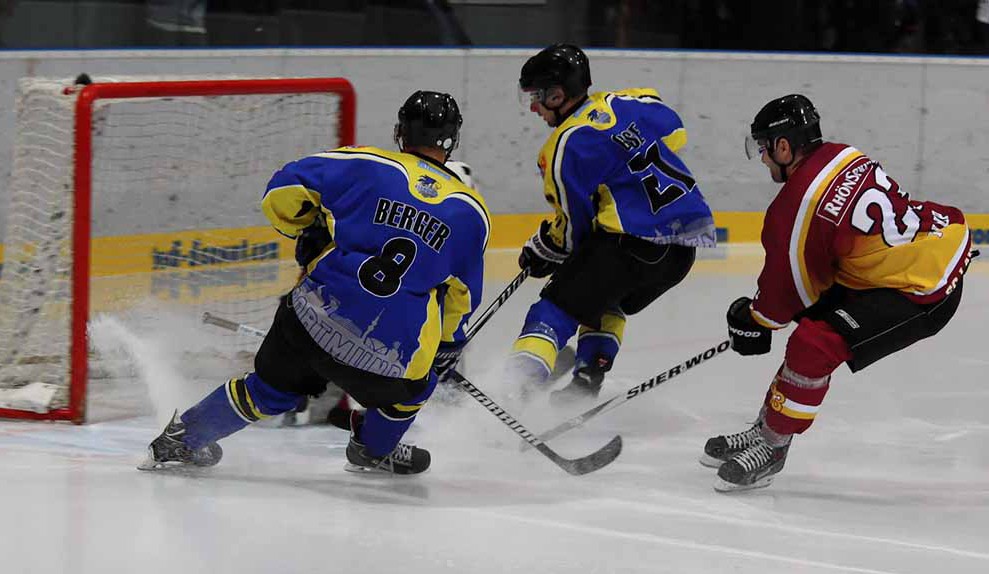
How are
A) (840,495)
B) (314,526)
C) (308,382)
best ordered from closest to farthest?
1. (314,526)
2. (308,382)
3. (840,495)

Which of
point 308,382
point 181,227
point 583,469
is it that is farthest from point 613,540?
point 181,227

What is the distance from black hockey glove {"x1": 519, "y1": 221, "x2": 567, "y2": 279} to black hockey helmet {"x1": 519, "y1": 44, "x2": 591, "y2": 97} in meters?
0.41

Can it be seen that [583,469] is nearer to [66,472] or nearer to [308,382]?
[308,382]

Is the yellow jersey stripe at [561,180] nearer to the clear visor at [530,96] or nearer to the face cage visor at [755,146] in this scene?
the clear visor at [530,96]

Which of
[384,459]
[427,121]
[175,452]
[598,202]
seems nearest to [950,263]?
[598,202]

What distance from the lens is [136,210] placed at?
5.05 m

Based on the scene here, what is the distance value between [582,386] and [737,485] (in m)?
0.84

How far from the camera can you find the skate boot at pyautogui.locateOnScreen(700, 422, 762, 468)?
11.8 feet

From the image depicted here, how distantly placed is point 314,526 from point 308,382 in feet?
1.13

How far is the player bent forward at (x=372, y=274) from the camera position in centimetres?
301

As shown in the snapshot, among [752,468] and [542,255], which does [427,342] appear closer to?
[752,468]

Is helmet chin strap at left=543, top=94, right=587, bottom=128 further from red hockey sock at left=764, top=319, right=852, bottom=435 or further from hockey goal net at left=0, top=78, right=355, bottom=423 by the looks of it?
red hockey sock at left=764, top=319, right=852, bottom=435

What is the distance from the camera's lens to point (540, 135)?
668cm

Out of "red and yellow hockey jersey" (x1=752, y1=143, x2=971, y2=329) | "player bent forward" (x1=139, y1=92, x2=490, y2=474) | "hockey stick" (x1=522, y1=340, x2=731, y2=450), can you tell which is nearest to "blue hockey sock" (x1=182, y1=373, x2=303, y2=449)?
"player bent forward" (x1=139, y1=92, x2=490, y2=474)
